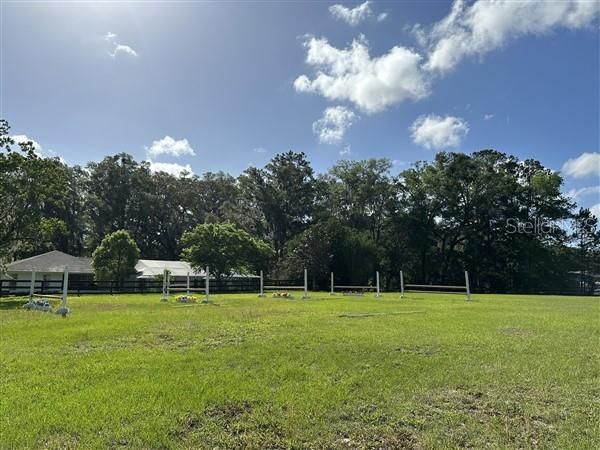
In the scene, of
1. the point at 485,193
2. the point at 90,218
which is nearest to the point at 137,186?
the point at 90,218

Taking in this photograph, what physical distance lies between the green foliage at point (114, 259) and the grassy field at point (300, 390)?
25.1 metres

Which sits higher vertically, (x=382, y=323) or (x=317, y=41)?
(x=317, y=41)

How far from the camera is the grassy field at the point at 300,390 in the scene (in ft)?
10.4

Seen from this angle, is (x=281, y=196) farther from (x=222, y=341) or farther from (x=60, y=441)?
(x=60, y=441)

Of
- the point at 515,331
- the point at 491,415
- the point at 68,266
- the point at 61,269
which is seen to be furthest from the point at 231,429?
the point at 61,269

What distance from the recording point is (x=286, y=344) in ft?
21.4

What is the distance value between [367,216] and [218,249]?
19142 mm

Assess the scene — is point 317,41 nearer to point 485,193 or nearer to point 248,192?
point 485,193

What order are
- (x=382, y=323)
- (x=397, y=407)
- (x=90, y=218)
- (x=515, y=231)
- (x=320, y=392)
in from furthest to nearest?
(x=90, y=218)
(x=515, y=231)
(x=382, y=323)
(x=320, y=392)
(x=397, y=407)

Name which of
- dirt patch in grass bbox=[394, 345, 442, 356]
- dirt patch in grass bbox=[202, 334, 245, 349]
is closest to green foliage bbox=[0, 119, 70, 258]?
dirt patch in grass bbox=[202, 334, 245, 349]

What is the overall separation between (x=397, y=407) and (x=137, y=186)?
163 ft

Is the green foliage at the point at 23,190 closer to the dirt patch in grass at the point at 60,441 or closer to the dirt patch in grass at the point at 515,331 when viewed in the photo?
the dirt patch in grass at the point at 60,441

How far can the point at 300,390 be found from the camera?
4156 mm

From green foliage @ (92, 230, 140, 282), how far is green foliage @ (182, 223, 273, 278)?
435 cm
